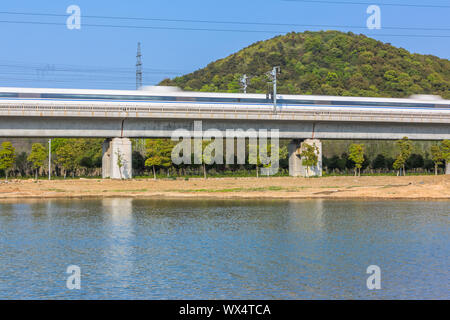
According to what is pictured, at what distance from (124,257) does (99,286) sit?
489cm

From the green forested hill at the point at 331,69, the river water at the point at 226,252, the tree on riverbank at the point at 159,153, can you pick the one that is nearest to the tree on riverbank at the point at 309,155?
the tree on riverbank at the point at 159,153

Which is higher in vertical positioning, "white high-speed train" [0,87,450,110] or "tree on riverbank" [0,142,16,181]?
"white high-speed train" [0,87,450,110]

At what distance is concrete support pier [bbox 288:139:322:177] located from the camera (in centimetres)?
7119

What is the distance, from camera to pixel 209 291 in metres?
19.6

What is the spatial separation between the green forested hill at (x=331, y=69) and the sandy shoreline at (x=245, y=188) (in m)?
69.1

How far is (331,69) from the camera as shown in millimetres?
152000

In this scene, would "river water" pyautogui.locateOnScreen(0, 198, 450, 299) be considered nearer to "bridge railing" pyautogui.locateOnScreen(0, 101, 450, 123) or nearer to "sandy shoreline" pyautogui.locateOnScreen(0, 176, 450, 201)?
"sandy shoreline" pyautogui.locateOnScreen(0, 176, 450, 201)

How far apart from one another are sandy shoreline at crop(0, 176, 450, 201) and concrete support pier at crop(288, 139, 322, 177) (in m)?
4.84

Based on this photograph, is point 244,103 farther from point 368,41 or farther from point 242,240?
point 368,41

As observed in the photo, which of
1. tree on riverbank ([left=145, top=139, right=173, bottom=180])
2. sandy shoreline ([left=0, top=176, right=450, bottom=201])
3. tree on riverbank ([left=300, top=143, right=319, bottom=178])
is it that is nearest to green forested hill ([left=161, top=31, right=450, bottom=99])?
tree on riverbank ([left=145, top=139, right=173, bottom=180])

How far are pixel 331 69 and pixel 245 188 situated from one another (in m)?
99.7

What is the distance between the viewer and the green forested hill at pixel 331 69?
137 metres
